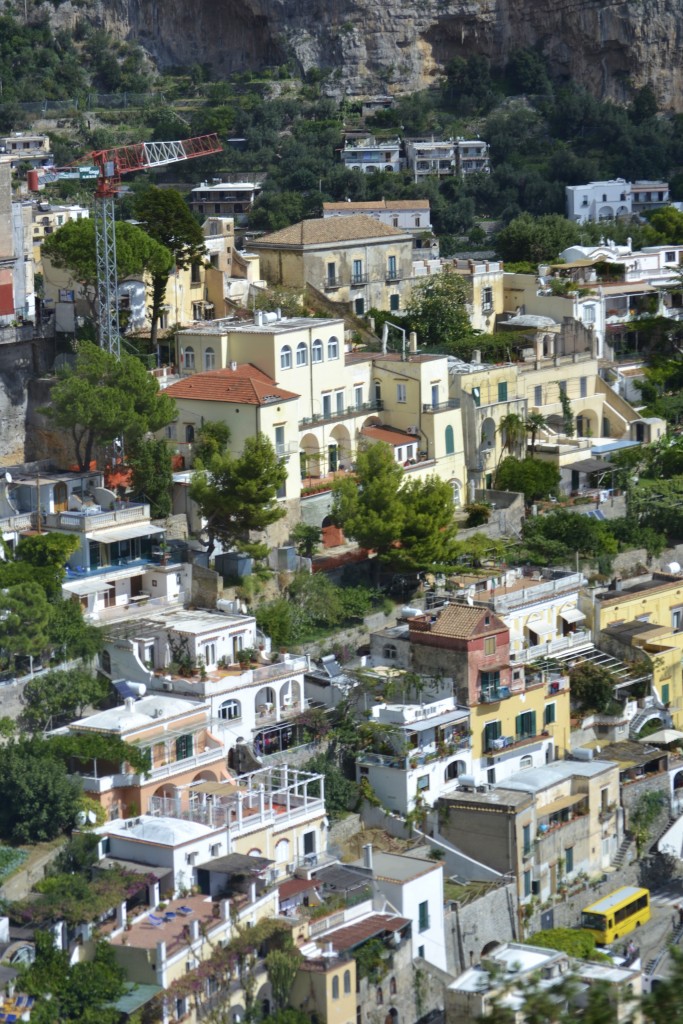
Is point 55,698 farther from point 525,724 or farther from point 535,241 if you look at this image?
point 535,241

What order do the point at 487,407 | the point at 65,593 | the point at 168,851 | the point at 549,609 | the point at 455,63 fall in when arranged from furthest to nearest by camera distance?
the point at 455,63
the point at 487,407
the point at 549,609
the point at 65,593
the point at 168,851

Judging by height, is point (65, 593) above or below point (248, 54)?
below

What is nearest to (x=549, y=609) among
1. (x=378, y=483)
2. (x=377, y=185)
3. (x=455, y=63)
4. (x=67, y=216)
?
(x=378, y=483)

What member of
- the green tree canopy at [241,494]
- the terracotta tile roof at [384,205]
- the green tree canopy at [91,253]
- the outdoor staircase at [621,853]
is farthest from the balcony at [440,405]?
the terracotta tile roof at [384,205]

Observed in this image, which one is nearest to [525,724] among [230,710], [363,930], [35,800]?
[230,710]

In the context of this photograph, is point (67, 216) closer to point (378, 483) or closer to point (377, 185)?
point (377, 185)

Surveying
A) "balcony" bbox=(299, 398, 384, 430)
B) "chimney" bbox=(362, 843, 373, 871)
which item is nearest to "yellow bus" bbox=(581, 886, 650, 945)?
"chimney" bbox=(362, 843, 373, 871)
